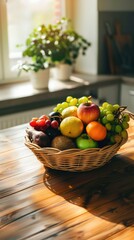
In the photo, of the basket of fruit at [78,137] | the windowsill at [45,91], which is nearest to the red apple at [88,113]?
the basket of fruit at [78,137]

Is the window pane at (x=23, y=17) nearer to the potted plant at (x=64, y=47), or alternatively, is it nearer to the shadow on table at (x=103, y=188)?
the potted plant at (x=64, y=47)

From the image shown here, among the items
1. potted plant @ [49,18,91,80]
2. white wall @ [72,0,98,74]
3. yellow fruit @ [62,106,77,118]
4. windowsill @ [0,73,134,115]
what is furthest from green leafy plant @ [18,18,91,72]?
yellow fruit @ [62,106,77,118]

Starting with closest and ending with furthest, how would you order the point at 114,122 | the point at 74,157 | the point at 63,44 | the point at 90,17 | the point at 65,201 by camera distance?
the point at 65,201 < the point at 74,157 < the point at 114,122 < the point at 63,44 < the point at 90,17

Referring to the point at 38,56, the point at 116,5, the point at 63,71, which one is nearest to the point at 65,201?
the point at 38,56

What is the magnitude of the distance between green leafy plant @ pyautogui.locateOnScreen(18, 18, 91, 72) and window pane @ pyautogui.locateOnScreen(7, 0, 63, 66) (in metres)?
0.24

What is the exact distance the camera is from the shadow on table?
37.7 inches

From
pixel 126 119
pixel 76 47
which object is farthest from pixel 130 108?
pixel 126 119

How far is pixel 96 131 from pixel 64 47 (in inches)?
64.9

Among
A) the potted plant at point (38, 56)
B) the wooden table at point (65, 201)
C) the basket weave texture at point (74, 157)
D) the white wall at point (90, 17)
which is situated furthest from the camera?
the white wall at point (90, 17)

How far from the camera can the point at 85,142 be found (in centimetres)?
114

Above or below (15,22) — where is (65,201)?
below

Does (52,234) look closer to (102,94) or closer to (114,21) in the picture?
(102,94)

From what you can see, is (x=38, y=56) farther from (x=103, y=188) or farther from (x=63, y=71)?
(x=103, y=188)

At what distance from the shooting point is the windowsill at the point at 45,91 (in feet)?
7.86
